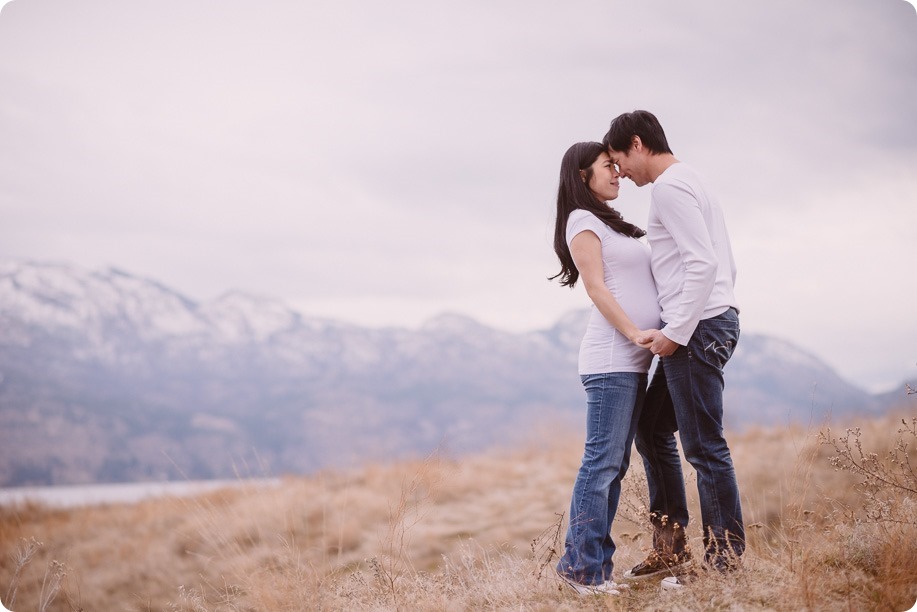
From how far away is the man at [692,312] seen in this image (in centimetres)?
276

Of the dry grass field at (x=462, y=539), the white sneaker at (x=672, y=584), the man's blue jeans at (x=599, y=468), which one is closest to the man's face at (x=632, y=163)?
the man's blue jeans at (x=599, y=468)

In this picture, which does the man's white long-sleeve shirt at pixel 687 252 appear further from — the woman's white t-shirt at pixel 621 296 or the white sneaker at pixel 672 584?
the white sneaker at pixel 672 584

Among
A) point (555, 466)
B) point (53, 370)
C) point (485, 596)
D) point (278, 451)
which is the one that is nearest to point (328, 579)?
point (485, 596)

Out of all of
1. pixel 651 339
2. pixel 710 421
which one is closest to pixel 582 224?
pixel 651 339

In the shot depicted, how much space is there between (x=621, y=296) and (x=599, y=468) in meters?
0.75

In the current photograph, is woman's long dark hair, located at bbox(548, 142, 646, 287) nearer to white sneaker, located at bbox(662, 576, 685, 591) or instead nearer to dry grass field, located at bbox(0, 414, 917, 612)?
dry grass field, located at bbox(0, 414, 917, 612)

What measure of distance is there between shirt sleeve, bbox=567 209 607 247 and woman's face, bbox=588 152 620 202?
0.52 feet

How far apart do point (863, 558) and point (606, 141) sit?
2.17m

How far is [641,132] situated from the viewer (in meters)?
2.99

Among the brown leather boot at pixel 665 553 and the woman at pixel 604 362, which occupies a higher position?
the woman at pixel 604 362

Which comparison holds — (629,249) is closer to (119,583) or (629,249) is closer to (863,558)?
(863,558)

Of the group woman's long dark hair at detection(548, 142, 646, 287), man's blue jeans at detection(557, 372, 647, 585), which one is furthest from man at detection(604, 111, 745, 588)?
man's blue jeans at detection(557, 372, 647, 585)

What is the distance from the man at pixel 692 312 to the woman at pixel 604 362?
10cm

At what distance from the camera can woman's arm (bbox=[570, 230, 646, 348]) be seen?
A: 2898mm
